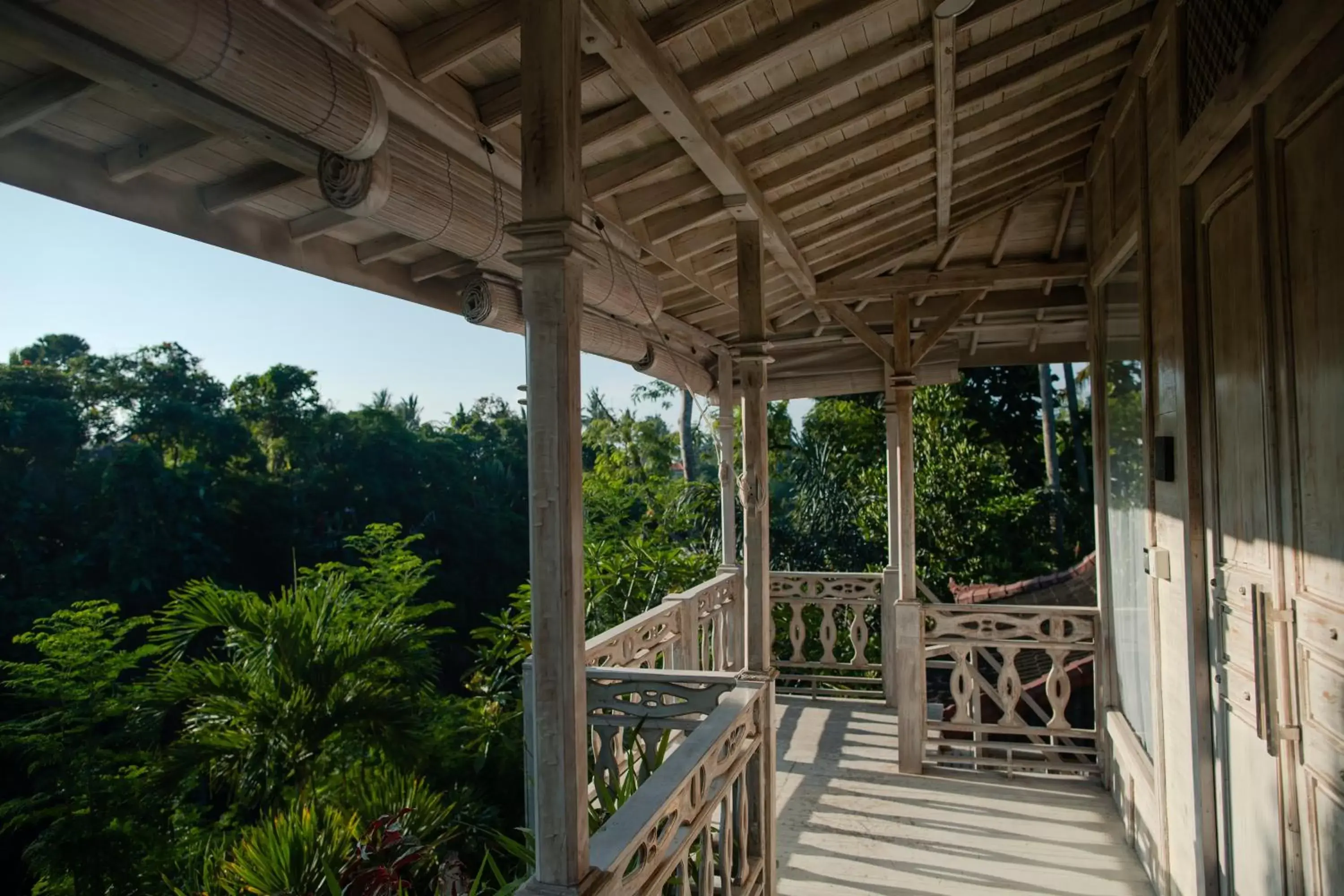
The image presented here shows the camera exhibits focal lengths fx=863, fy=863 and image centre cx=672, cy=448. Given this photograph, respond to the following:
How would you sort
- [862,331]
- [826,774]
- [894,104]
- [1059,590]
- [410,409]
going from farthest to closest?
[410,409] < [1059,590] < [862,331] < [826,774] < [894,104]

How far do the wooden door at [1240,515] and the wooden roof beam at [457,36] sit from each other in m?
1.96

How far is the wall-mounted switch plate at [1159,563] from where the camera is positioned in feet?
10.7

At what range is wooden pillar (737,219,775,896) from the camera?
3.63 m

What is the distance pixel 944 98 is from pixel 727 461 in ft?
11.7

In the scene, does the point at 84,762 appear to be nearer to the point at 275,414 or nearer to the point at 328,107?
the point at 328,107

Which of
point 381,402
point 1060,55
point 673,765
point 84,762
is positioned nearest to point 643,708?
point 673,765

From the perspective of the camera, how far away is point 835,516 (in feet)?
41.9

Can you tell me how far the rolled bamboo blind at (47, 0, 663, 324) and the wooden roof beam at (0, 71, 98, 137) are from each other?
416mm

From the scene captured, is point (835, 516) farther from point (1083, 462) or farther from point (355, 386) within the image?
point (355, 386)

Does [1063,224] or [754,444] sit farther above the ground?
[1063,224]

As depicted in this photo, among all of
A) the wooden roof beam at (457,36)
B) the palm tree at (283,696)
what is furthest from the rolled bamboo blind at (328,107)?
the palm tree at (283,696)

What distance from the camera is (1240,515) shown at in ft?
8.16

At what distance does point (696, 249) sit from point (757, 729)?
7.74ft

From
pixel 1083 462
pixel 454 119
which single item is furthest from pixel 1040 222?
pixel 1083 462
